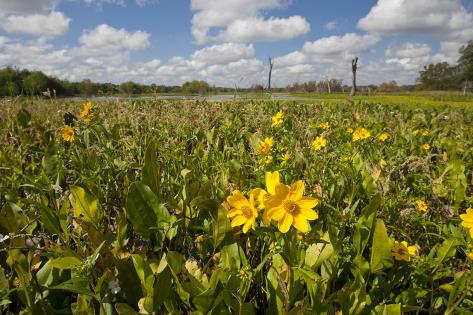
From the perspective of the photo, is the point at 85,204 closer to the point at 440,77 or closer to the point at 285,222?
the point at 285,222

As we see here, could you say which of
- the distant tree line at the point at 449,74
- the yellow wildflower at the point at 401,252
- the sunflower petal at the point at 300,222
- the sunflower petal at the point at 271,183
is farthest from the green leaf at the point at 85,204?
the distant tree line at the point at 449,74

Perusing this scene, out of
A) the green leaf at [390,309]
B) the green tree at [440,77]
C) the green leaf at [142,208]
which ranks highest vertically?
the green tree at [440,77]

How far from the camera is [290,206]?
1.27 metres

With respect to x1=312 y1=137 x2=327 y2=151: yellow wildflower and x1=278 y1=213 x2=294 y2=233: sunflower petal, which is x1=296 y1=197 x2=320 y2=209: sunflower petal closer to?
x1=278 y1=213 x2=294 y2=233: sunflower petal

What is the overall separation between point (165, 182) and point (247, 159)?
1.08 metres

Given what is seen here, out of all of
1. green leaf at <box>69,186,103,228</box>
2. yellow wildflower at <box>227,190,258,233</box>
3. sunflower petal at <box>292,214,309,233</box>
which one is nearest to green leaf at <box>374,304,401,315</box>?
sunflower petal at <box>292,214,309,233</box>

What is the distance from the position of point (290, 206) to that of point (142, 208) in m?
0.79

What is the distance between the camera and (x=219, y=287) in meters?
1.40

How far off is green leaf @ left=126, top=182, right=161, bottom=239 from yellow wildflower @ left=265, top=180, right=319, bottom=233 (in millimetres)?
697

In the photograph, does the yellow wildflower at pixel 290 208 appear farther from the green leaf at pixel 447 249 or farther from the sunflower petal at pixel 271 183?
the green leaf at pixel 447 249

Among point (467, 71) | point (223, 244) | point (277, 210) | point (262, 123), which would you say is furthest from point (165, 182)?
point (467, 71)

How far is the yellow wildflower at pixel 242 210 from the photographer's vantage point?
4.47 feet

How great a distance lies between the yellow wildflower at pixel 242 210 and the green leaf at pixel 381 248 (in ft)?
1.74

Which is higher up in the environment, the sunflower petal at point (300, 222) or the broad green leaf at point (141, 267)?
the sunflower petal at point (300, 222)
